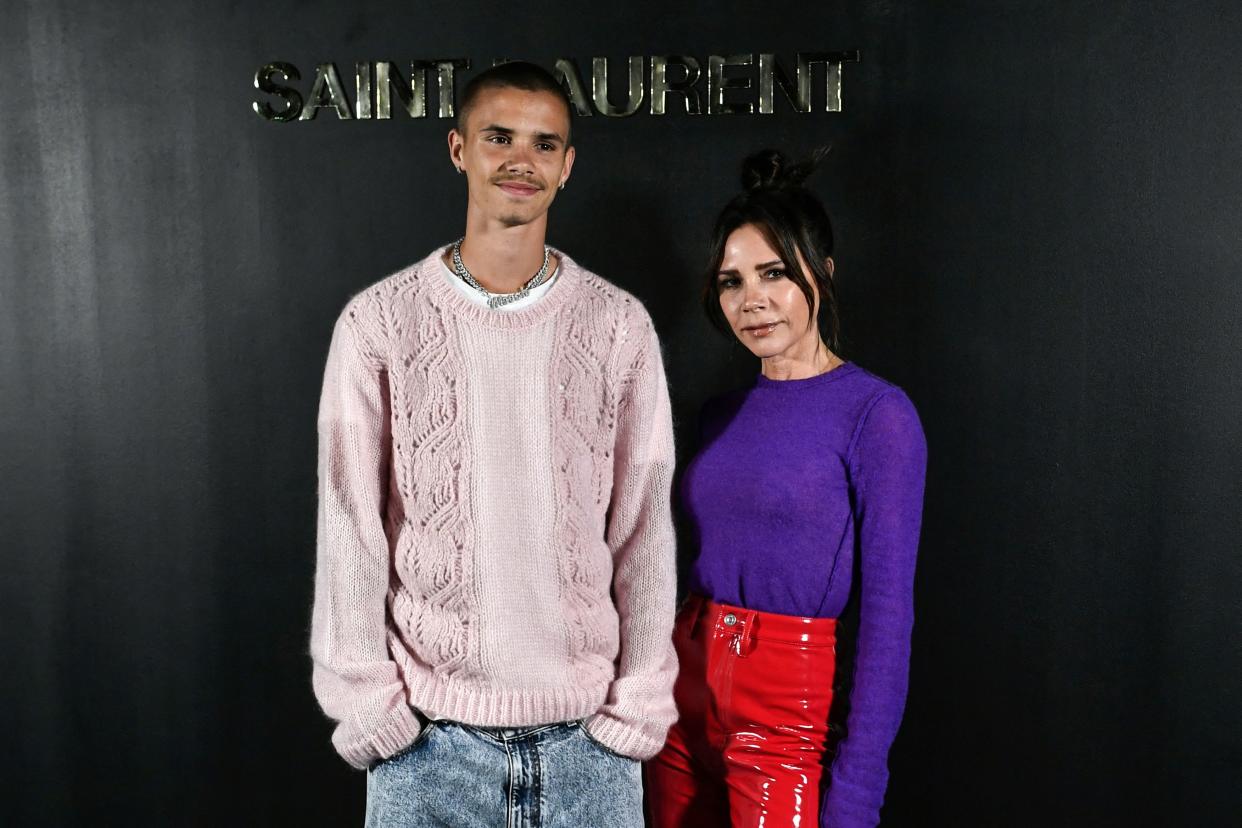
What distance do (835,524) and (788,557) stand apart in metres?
0.10

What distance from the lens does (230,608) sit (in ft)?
8.96

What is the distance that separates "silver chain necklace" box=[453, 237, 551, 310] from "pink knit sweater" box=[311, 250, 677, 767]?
0.9 inches

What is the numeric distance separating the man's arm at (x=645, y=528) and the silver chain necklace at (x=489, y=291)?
7.3 inches

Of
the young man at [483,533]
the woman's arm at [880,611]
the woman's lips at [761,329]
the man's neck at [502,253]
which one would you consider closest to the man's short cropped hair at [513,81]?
the young man at [483,533]

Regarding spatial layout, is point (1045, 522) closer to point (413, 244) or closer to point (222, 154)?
point (413, 244)

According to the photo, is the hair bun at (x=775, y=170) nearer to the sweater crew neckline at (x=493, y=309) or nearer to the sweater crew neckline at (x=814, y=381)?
the sweater crew neckline at (x=814, y=381)

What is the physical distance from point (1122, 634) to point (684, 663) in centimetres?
109

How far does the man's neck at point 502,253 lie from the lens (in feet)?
6.01

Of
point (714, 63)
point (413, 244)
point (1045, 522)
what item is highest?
point (714, 63)

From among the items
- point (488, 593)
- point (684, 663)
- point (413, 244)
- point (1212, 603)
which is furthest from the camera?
point (413, 244)

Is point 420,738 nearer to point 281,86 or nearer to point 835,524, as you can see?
point 835,524

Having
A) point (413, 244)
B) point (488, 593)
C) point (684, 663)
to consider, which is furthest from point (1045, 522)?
point (413, 244)

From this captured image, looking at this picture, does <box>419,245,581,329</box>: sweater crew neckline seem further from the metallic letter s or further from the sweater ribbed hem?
the metallic letter s

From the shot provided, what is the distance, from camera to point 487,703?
1.75 metres
